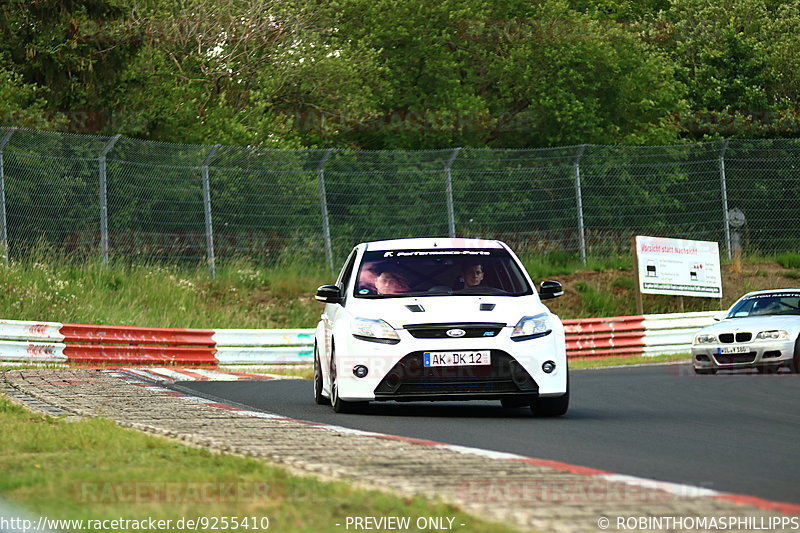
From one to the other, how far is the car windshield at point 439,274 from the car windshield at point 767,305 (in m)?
7.85

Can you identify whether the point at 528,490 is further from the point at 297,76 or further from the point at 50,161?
the point at 297,76

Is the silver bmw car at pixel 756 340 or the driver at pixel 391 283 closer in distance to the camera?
the driver at pixel 391 283

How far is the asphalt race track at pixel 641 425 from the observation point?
8.18 meters

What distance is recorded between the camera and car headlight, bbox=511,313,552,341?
38.7ft

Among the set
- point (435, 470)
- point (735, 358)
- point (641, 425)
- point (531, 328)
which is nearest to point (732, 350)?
point (735, 358)

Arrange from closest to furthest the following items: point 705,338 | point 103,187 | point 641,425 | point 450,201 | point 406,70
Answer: point 641,425 → point 705,338 → point 103,187 → point 450,201 → point 406,70

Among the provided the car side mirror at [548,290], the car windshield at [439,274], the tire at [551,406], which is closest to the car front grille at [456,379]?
the tire at [551,406]

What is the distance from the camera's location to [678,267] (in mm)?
29719

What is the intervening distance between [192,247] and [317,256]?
8.81ft

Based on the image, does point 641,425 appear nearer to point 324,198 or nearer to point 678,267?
point 324,198

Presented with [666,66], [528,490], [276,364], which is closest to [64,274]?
[276,364]

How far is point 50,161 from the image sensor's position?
25.3m

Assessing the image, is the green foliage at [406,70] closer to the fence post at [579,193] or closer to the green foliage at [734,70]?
the green foliage at [734,70]

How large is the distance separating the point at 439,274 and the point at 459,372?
161 cm
